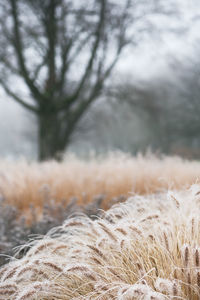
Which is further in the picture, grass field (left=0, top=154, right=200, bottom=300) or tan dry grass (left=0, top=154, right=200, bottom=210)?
tan dry grass (left=0, top=154, right=200, bottom=210)

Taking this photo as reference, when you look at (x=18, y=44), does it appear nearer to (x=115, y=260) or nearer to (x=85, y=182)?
(x=85, y=182)

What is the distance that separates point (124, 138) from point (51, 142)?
45.5 feet

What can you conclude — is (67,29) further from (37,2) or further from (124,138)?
(124,138)

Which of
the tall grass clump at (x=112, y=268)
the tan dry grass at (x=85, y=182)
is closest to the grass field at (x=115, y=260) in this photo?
the tall grass clump at (x=112, y=268)

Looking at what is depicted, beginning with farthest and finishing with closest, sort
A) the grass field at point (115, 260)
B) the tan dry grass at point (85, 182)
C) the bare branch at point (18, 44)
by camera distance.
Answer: the bare branch at point (18, 44), the tan dry grass at point (85, 182), the grass field at point (115, 260)

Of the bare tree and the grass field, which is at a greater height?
the bare tree

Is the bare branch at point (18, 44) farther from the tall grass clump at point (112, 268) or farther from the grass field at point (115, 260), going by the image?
the tall grass clump at point (112, 268)

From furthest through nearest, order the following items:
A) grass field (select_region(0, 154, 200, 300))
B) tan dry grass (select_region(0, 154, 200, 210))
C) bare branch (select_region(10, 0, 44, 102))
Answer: bare branch (select_region(10, 0, 44, 102))
tan dry grass (select_region(0, 154, 200, 210))
grass field (select_region(0, 154, 200, 300))

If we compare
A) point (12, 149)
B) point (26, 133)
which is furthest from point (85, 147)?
point (12, 149)

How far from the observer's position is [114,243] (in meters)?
2.01

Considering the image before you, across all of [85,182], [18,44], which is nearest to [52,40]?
[18,44]

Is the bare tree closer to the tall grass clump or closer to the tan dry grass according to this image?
the tan dry grass

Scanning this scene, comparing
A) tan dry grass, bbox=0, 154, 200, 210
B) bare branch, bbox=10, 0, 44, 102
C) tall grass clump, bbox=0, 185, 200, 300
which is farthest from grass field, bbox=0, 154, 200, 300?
bare branch, bbox=10, 0, 44, 102

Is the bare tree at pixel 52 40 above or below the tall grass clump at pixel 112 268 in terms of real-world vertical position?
above
